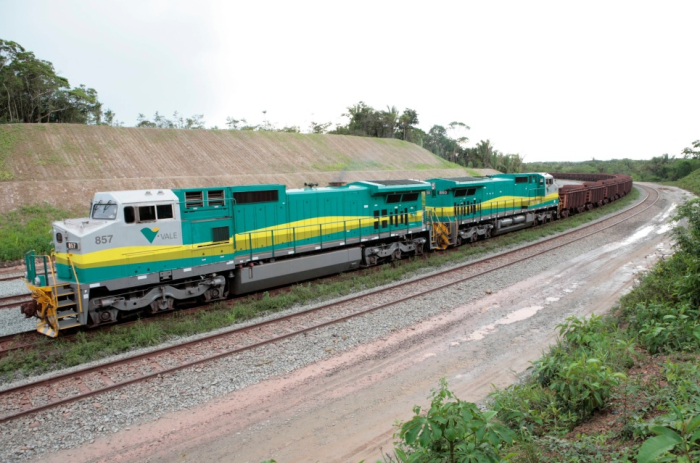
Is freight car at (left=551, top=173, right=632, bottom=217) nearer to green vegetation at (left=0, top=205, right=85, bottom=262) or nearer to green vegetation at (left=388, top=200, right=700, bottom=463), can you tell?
green vegetation at (left=388, top=200, right=700, bottom=463)

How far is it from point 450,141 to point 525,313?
77091 millimetres

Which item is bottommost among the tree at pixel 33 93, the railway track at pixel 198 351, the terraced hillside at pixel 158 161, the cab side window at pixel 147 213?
the railway track at pixel 198 351

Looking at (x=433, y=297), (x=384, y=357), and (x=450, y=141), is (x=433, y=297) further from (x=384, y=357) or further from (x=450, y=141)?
(x=450, y=141)

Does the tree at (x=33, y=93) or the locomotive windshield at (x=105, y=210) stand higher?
the tree at (x=33, y=93)

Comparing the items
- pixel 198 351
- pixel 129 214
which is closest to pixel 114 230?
pixel 129 214

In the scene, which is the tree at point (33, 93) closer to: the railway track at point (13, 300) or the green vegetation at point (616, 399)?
the railway track at point (13, 300)

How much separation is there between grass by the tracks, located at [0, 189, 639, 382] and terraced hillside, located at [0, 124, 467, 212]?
17.9m

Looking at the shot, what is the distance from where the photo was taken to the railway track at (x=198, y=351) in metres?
7.41

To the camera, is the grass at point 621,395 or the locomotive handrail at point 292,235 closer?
the grass at point 621,395

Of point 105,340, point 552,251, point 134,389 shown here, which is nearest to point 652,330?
point 134,389

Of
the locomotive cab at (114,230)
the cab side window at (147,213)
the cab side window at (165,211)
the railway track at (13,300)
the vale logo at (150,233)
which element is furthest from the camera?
the railway track at (13,300)

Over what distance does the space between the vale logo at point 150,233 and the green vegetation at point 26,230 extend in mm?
10072

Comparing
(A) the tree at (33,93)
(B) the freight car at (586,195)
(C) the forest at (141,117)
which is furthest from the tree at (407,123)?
(A) the tree at (33,93)

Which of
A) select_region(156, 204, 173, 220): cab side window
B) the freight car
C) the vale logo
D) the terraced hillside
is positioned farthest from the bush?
the freight car
